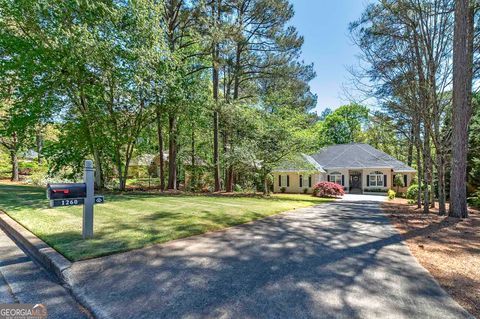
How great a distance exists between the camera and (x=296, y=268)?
12.6 ft

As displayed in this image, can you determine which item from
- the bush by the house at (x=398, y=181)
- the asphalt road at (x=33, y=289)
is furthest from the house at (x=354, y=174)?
the asphalt road at (x=33, y=289)

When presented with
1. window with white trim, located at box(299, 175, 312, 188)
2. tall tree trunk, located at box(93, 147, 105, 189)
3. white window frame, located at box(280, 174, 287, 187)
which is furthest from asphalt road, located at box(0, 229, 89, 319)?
white window frame, located at box(280, 174, 287, 187)

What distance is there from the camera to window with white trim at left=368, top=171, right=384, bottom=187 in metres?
27.9

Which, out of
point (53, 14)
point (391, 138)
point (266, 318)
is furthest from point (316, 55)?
point (266, 318)

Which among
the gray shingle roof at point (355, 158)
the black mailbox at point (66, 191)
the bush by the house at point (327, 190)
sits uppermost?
the gray shingle roof at point (355, 158)

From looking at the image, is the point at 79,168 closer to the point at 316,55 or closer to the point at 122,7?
the point at 122,7

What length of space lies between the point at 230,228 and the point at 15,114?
12.3 m

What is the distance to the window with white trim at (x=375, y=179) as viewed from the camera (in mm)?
27922

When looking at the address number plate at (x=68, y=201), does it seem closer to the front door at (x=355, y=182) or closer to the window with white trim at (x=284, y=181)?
the window with white trim at (x=284, y=181)

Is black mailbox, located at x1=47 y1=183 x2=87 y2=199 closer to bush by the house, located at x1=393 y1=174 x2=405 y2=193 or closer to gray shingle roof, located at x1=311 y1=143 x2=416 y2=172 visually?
gray shingle roof, located at x1=311 y1=143 x2=416 y2=172

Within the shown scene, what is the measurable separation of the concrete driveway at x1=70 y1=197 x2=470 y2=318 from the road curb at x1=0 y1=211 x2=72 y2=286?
0.17 meters

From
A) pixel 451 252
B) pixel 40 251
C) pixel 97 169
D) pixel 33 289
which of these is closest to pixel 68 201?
pixel 40 251

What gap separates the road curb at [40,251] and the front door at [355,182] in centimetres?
2831

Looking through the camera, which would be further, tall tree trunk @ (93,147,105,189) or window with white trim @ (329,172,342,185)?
window with white trim @ (329,172,342,185)
